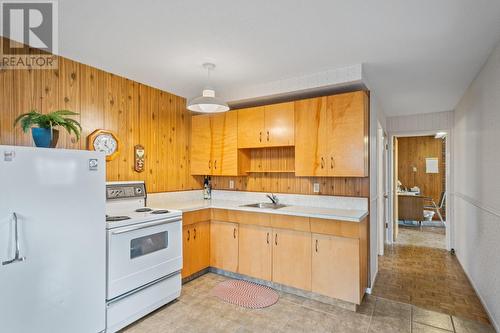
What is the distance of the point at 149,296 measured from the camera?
8.38ft

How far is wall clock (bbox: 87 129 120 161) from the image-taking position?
284 cm

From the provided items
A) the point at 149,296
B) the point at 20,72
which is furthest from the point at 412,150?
the point at 20,72

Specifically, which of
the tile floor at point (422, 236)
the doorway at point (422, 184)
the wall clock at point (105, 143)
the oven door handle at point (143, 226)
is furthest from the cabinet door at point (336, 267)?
the doorway at point (422, 184)

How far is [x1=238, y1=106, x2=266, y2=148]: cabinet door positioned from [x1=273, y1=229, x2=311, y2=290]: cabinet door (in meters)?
1.21

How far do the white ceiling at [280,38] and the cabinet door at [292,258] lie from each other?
185 centimetres

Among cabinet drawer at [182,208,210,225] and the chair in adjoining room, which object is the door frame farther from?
cabinet drawer at [182,208,210,225]

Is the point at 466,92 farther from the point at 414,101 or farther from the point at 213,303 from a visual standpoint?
the point at 213,303

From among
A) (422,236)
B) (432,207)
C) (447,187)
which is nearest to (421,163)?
(432,207)

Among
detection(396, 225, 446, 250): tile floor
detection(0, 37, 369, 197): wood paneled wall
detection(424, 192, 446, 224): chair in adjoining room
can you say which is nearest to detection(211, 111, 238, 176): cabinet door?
detection(0, 37, 369, 197): wood paneled wall

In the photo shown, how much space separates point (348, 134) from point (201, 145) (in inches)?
84.3

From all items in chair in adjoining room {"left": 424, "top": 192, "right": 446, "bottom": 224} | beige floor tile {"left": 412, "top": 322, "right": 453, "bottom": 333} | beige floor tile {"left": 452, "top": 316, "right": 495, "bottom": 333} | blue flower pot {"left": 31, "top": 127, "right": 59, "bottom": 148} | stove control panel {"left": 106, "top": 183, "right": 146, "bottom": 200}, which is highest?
blue flower pot {"left": 31, "top": 127, "right": 59, "bottom": 148}

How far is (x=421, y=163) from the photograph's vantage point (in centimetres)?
775

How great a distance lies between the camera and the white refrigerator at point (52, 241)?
1702mm

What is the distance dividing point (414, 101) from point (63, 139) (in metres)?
4.72
